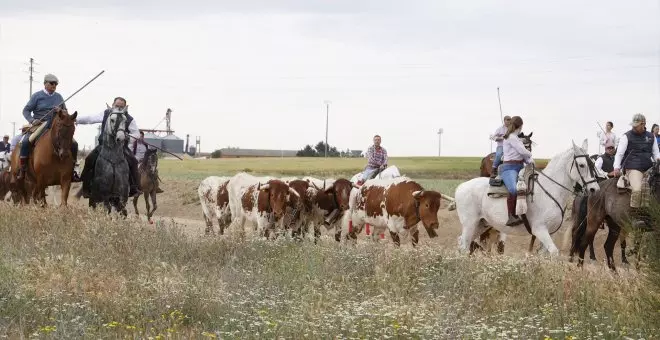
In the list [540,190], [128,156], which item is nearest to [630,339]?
[540,190]

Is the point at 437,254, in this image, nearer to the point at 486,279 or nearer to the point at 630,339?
the point at 486,279

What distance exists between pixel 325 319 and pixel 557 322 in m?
2.31

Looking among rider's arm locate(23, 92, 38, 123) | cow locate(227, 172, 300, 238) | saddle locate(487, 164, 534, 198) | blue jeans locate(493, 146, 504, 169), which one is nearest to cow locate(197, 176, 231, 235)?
cow locate(227, 172, 300, 238)

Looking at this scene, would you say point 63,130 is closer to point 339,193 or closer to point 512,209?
point 339,193

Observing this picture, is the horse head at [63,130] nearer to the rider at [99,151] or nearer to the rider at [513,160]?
the rider at [99,151]

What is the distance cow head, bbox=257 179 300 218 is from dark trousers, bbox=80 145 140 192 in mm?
2710

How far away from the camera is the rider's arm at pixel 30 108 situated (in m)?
21.9

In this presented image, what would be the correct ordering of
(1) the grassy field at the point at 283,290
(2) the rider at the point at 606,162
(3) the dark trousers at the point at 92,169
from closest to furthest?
(1) the grassy field at the point at 283,290 → (3) the dark trousers at the point at 92,169 → (2) the rider at the point at 606,162

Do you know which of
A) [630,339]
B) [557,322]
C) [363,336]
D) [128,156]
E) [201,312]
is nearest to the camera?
[630,339]

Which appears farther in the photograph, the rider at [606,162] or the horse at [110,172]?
the rider at [606,162]

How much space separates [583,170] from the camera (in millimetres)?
18734

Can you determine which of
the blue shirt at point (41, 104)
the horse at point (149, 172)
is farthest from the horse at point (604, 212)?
the horse at point (149, 172)

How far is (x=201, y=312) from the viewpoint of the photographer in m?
11.7

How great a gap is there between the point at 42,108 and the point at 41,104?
9cm
